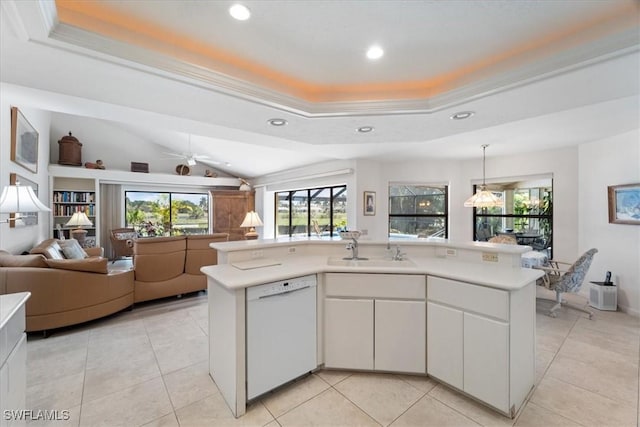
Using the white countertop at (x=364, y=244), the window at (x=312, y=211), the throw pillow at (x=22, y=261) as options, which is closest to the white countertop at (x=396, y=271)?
the white countertop at (x=364, y=244)

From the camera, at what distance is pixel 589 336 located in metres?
2.89

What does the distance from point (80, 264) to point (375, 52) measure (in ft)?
12.3

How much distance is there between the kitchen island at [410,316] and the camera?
175 cm

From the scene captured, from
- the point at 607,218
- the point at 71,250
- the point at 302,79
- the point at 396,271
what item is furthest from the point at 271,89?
the point at 607,218

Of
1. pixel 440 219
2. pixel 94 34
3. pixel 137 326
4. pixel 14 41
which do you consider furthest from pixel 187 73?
pixel 440 219

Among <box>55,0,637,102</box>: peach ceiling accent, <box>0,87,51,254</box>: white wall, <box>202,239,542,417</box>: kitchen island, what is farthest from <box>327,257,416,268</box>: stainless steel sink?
<box>0,87,51,254</box>: white wall

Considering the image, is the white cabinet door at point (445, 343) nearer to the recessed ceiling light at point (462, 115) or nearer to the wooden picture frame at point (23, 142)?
the recessed ceiling light at point (462, 115)

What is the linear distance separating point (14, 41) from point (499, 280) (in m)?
3.25

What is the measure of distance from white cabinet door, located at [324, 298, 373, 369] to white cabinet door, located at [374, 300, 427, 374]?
0.24 feet

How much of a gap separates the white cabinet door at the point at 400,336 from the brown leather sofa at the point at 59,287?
3.24 metres

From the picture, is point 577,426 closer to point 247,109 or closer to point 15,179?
point 247,109

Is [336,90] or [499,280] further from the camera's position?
[336,90]

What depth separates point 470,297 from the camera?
1.84 metres

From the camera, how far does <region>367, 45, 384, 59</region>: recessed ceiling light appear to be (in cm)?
184
